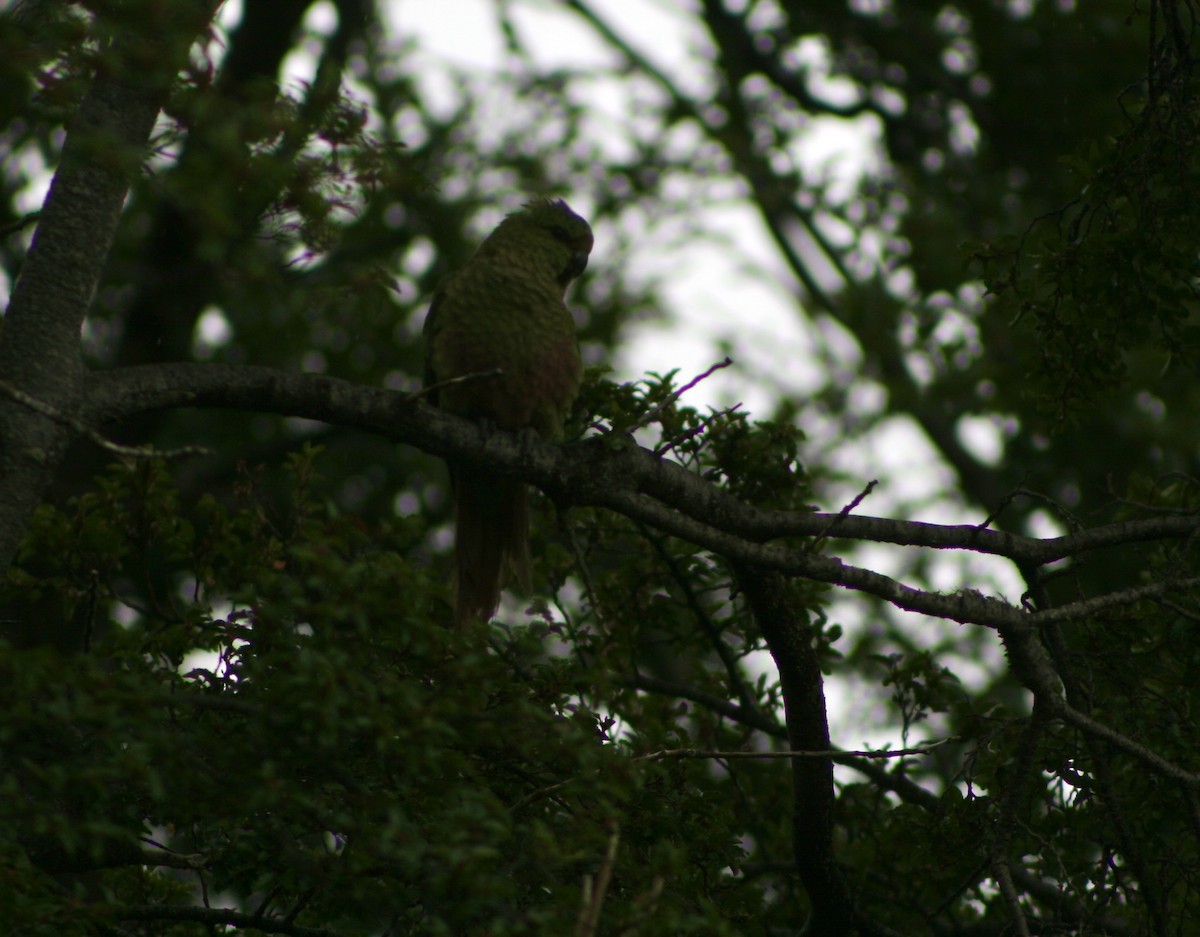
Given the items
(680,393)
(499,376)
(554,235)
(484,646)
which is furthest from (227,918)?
(554,235)

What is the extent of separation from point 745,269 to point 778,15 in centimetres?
292

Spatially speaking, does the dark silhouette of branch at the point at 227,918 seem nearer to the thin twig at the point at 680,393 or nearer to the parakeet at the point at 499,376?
the thin twig at the point at 680,393

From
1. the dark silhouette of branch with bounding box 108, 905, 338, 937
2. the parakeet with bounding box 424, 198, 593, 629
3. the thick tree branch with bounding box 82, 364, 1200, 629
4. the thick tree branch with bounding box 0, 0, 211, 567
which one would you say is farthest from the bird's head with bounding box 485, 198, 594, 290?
the dark silhouette of branch with bounding box 108, 905, 338, 937

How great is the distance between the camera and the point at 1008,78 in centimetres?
985

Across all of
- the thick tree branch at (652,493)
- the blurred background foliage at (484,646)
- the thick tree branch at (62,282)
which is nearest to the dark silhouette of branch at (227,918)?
the blurred background foliage at (484,646)

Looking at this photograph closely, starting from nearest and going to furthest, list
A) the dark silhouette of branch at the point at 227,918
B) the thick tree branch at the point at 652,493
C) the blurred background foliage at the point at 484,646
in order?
the blurred background foliage at the point at 484,646 < the dark silhouette of branch at the point at 227,918 < the thick tree branch at the point at 652,493

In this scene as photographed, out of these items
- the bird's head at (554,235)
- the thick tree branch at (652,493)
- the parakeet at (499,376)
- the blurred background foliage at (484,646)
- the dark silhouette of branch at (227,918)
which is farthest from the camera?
the bird's head at (554,235)

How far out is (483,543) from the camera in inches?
195

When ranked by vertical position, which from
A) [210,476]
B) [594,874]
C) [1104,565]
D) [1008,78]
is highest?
[1008,78]

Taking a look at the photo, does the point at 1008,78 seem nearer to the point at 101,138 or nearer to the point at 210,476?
the point at 210,476

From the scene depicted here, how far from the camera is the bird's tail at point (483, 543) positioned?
4.89 meters

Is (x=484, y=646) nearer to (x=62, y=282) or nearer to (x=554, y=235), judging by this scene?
(x=62, y=282)

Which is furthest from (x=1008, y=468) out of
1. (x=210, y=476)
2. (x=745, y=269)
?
(x=210, y=476)

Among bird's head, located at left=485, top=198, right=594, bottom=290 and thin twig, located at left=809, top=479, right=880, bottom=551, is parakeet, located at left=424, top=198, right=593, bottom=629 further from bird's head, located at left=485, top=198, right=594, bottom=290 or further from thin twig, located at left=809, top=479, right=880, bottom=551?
thin twig, located at left=809, top=479, right=880, bottom=551
